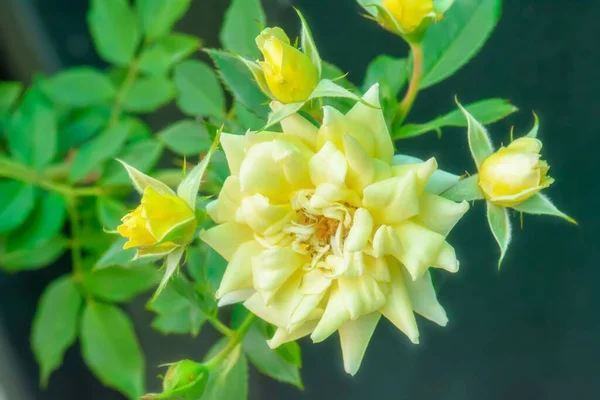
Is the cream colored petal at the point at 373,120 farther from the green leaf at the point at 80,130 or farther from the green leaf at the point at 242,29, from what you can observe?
the green leaf at the point at 80,130

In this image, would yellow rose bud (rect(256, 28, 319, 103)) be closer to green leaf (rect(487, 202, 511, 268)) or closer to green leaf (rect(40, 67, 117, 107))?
green leaf (rect(487, 202, 511, 268))

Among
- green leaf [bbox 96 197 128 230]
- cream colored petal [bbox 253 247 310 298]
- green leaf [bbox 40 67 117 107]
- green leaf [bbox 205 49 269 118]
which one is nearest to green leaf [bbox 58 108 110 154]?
green leaf [bbox 40 67 117 107]

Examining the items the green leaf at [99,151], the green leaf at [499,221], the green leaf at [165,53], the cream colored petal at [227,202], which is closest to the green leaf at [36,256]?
the green leaf at [99,151]

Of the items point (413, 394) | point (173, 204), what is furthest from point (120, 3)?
point (413, 394)

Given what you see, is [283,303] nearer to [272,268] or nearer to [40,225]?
[272,268]

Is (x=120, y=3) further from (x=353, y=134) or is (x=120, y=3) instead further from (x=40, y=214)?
(x=353, y=134)

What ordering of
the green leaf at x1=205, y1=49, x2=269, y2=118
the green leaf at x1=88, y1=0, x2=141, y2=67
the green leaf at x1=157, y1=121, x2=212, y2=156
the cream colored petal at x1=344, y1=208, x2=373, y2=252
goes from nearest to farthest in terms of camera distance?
the cream colored petal at x1=344, y1=208, x2=373, y2=252 → the green leaf at x1=205, y1=49, x2=269, y2=118 → the green leaf at x1=157, y1=121, x2=212, y2=156 → the green leaf at x1=88, y1=0, x2=141, y2=67
